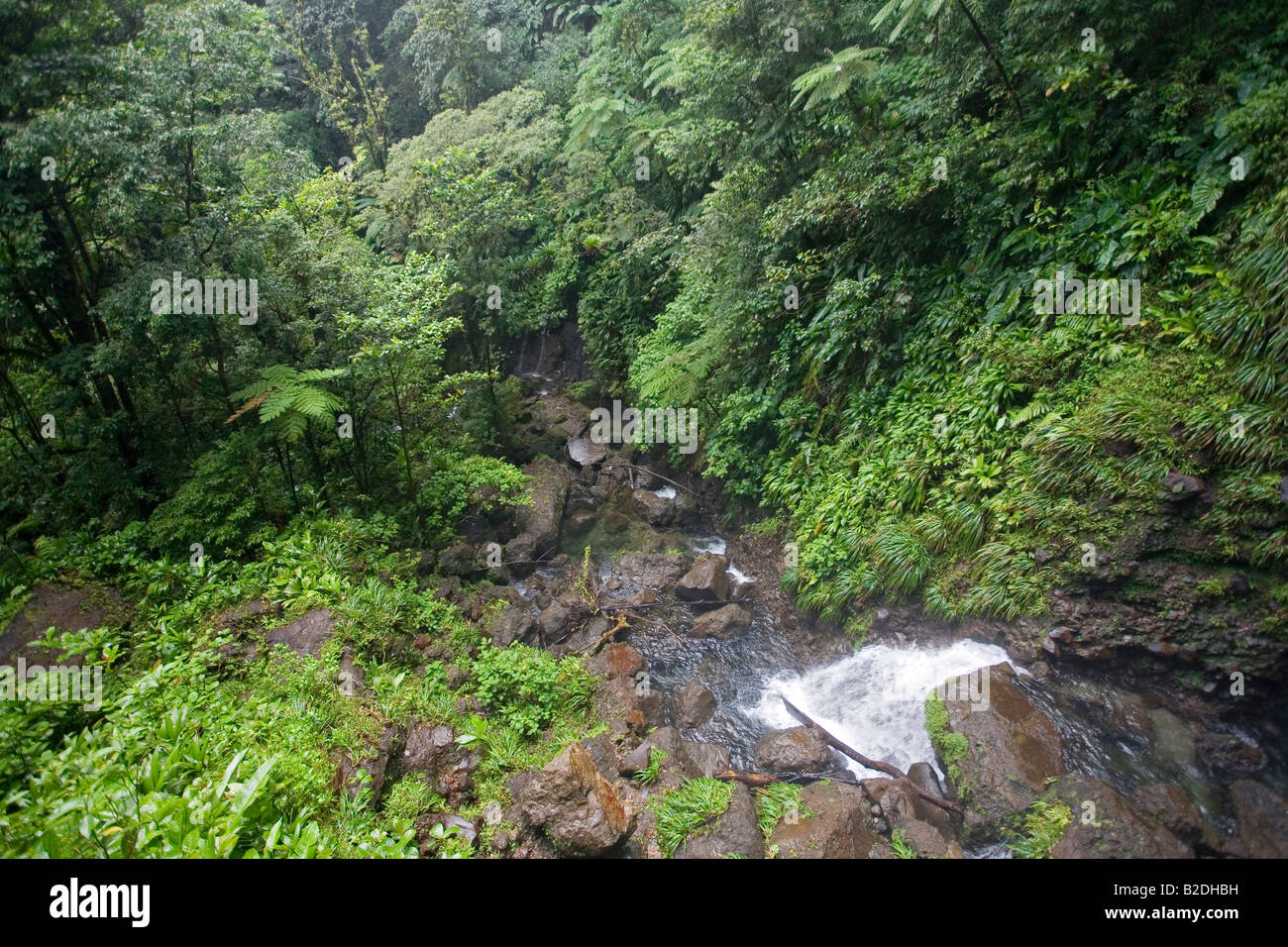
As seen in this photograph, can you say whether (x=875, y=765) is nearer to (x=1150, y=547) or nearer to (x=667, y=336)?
(x=1150, y=547)

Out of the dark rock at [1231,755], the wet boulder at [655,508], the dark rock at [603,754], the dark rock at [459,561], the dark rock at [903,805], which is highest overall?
the wet boulder at [655,508]

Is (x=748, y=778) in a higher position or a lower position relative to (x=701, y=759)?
lower

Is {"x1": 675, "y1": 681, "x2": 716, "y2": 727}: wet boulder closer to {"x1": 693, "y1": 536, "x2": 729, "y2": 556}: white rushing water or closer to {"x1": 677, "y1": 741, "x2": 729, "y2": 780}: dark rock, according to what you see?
{"x1": 677, "y1": 741, "x2": 729, "y2": 780}: dark rock

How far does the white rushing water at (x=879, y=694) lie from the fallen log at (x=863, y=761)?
79 millimetres

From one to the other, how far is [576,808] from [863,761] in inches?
134

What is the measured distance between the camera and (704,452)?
12.4 m

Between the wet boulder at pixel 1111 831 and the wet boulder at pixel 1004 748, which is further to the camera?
the wet boulder at pixel 1004 748

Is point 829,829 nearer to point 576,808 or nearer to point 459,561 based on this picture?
point 576,808

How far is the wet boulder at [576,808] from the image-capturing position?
527 centimetres

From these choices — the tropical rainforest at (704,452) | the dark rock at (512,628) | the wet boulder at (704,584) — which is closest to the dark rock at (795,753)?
the tropical rainforest at (704,452)

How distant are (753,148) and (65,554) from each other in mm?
11615

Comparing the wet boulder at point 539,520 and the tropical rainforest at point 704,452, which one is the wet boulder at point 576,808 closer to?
the tropical rainforest at point 704,452

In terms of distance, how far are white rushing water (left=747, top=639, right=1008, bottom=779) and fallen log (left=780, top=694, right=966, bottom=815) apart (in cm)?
8

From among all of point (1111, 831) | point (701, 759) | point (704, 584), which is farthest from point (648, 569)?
point (1111, 831)
